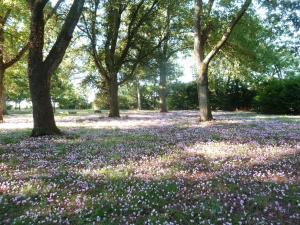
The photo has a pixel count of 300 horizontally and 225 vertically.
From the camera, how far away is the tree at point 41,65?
15891 millimetres

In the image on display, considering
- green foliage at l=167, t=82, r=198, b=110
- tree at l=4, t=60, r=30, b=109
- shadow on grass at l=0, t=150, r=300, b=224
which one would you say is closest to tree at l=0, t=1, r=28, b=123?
tree at l=4, t=60, r=30, b=109

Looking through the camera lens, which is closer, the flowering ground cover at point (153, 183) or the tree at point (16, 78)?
the flowering ground cover at point (153, 183)

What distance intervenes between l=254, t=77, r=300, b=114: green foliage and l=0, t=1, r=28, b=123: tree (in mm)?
22807

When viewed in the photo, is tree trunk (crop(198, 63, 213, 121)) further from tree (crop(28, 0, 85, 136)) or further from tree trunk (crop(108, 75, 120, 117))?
tree trunk (crop(108, 75, 120, 117))

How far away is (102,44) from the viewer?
34969mm

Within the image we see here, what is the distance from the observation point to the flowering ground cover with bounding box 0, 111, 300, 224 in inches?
225

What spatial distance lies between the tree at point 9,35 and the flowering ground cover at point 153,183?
16.8 meters

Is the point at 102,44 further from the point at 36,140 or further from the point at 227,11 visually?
the point at 36,140

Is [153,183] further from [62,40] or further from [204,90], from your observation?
[204,90]

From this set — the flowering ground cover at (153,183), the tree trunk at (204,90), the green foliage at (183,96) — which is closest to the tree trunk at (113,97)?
the tree trunk at (204,90)

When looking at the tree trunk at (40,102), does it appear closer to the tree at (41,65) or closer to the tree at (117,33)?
the tree at (41,65)

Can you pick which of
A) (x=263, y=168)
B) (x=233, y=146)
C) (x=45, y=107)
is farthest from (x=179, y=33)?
(x=263, y=168)

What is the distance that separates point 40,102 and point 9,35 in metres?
15.5

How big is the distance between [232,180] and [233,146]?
4.33m
